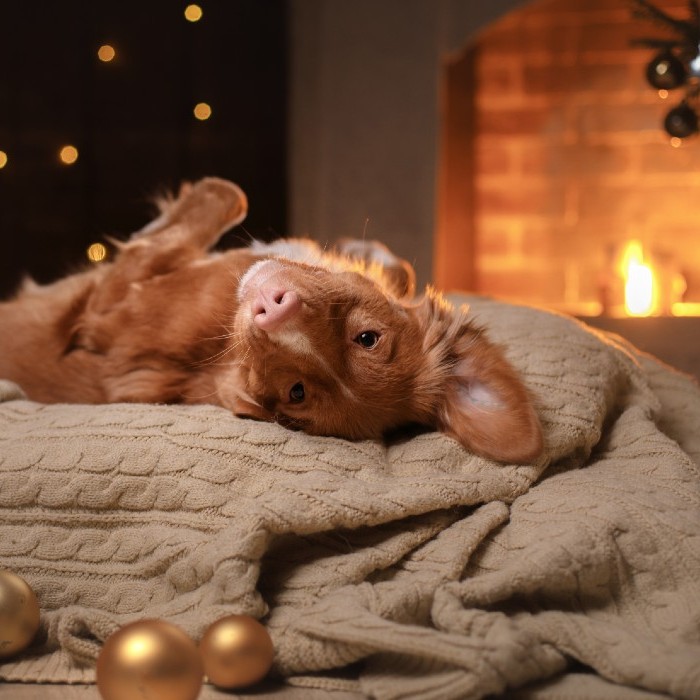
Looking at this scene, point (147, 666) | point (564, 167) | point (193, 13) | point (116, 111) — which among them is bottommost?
point (147, 666)

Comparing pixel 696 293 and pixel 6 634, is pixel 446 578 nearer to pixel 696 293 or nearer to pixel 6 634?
pixel 6 634

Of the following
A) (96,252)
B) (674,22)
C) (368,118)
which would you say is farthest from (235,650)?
(368,118)

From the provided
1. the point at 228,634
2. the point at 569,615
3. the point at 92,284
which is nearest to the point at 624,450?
the point at 569,615

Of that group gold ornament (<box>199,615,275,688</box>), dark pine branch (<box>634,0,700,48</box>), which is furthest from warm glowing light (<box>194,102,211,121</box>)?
gold ornament (<box>199,615,275,688</box>)

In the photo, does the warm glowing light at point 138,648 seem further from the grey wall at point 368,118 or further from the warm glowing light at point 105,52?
the warm glowing light at point 105,52

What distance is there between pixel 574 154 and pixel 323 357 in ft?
13.7

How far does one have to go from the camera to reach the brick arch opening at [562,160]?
5.52 m

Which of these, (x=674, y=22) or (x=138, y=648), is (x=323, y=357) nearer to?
(x=138, y=648)

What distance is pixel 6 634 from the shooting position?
155cm

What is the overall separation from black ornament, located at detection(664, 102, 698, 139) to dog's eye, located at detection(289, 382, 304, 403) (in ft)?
8.22

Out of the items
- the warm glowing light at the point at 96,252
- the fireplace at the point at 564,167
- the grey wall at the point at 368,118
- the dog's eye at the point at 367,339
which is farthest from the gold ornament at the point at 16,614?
the fireplace at the point at 564,167

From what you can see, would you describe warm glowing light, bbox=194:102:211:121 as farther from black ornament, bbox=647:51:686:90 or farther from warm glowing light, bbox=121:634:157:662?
warm glowing light, bbox=121:634:157:662

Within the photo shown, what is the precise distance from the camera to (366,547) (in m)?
1.65

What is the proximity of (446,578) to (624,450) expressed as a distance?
61 centimetres
